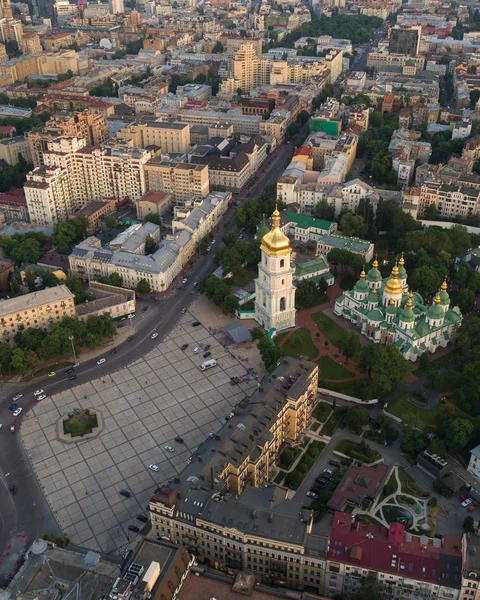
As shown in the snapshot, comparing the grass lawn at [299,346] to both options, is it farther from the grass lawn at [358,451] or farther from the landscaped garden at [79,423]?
the landscaped garden at [79,423]

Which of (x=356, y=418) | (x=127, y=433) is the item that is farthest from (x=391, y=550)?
(x=127, y=433)

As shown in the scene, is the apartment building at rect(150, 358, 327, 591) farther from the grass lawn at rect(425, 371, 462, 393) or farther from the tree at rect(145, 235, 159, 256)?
the tree at rect(145, 235, 159, 256)

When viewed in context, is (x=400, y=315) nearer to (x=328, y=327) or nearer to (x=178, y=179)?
(x=328, y=327)

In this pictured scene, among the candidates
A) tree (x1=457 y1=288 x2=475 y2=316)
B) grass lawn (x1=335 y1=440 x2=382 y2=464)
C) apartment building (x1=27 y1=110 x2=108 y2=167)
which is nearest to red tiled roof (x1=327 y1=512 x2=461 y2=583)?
grass lawn (x1=335 y1=440 x2=382 y2=464)

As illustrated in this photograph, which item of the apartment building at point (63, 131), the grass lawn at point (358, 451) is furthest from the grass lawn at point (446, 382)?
the apartment building at point (63, 131)

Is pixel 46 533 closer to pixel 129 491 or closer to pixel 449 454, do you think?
pixel 129 491

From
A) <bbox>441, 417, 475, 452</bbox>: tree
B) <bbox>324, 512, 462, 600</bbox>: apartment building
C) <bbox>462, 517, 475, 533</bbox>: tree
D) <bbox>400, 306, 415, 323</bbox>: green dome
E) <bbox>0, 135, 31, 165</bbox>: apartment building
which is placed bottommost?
<bbox>462, 517, 475, 533</bbox>: tree
